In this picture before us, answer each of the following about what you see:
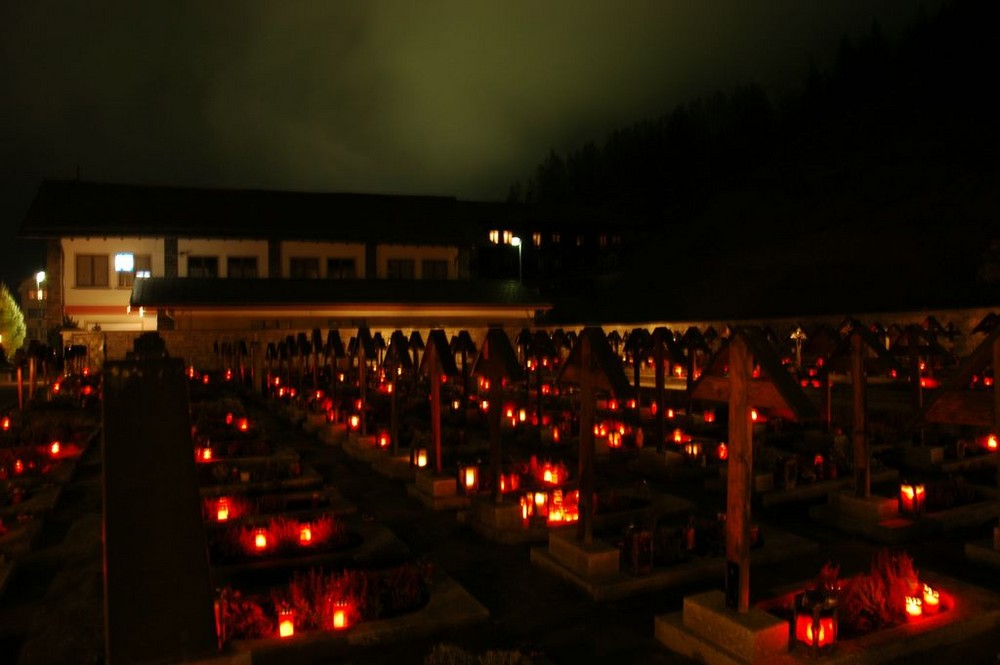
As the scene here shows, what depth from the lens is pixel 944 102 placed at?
6059 centimetres

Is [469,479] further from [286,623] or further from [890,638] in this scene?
[890,638]

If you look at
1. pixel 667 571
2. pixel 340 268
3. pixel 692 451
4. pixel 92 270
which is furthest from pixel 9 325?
pixel 667 571

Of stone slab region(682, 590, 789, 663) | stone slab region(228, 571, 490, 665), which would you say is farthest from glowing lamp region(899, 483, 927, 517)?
stone slab region(228, 571, 490, 665)

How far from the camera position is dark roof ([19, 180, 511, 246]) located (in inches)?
1480

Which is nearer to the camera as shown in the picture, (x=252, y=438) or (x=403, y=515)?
(x=403, y=515)

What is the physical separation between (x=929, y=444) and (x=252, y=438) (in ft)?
44.9

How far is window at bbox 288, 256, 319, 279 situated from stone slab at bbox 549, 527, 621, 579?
3456 cm

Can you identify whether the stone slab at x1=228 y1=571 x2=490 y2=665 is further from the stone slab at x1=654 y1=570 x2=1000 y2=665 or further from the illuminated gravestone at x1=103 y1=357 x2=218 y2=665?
the stone slab at x1=654 y1=570 x2=1000 y2=665

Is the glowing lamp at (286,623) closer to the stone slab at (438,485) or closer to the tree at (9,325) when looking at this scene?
the stone slab at (438,485)

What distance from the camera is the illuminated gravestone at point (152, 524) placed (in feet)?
15.9

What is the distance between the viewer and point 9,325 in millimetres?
57250

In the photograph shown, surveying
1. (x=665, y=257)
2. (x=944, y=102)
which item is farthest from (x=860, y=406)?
(x=944, y=102)

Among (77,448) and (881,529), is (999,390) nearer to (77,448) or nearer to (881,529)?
(881,529)

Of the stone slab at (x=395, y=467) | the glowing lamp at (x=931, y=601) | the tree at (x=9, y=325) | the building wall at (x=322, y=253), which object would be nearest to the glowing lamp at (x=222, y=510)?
the stone slab at (x=395, y=467)
